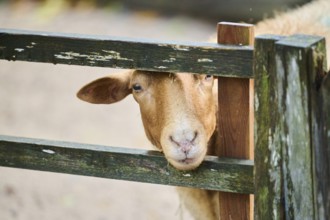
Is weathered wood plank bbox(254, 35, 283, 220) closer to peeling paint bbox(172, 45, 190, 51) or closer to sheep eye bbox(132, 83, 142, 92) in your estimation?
peeling paint bbox(172, 45, 190, 51)

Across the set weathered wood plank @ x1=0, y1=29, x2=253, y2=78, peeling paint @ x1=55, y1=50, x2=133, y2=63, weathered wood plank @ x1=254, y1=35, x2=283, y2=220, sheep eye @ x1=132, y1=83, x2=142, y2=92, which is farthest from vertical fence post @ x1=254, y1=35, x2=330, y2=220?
sheep eye @ x1=132, y1=83, x2=142, y2=92

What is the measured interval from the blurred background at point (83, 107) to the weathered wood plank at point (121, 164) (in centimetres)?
154

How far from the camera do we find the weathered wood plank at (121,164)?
11.0 ft

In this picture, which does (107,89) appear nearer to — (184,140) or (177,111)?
(177,111)

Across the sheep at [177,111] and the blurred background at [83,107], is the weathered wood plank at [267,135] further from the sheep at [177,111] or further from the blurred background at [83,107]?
the blurred background at [83,107]

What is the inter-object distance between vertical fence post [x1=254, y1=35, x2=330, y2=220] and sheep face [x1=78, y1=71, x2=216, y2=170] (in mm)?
529

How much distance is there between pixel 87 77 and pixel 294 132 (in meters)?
7.20

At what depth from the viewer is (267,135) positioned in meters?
2.99

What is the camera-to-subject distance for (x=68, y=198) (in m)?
7.25

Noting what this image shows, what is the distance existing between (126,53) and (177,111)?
1.57 feet

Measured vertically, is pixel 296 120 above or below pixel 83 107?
above

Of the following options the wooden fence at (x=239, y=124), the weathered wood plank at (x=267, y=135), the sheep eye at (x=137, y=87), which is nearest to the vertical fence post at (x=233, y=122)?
the wooden fence at (x=239, y=124)

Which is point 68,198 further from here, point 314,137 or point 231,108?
point 314,137

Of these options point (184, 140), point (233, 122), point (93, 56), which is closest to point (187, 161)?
point (184, 140)
